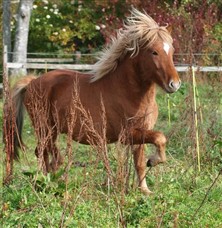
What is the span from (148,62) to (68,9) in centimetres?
1685

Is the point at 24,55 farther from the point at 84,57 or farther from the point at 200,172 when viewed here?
the point at 200,172

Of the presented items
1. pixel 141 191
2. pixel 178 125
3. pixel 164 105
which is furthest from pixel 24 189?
pixel 164 105

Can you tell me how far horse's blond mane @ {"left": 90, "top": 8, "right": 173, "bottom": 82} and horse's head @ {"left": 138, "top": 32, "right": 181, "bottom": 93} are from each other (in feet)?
0.25

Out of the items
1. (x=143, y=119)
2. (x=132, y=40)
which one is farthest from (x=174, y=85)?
(x=132, y=40)

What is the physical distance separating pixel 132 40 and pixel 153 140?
1225 mm

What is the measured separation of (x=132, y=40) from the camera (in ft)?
28.9

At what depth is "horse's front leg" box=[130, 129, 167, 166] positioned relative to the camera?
8188 millimetres

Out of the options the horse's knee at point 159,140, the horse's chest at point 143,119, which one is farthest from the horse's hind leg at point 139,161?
the horse's knee at point 159,140

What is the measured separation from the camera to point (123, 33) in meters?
9.05

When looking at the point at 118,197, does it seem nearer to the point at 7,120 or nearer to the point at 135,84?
the point at 7,120

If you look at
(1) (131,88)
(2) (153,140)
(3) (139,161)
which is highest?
(1) (131,88)

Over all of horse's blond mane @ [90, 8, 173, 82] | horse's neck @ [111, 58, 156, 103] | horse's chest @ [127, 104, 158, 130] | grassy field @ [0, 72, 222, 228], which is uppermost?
horse's blond mane @ [90, 8, 173, 82]

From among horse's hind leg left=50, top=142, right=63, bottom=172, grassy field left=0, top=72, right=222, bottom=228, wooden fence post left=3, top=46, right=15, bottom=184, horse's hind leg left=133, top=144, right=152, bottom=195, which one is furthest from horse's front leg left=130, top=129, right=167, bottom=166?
wooden fence post left=3, top=46, right=15, bottom=184

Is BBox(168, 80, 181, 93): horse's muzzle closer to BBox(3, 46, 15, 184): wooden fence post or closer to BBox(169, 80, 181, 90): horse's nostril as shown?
BBox(169, 80, 181, 90): horse's nostril
